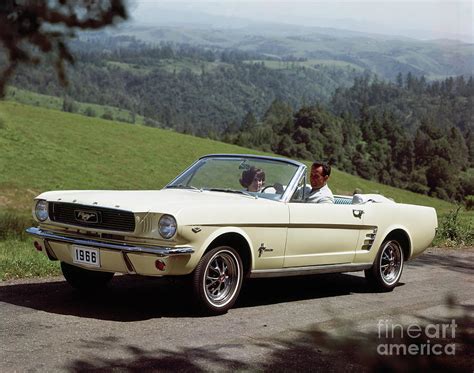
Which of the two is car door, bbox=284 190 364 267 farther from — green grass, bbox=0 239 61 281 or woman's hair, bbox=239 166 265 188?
green grass, bbox=0 239 61 281

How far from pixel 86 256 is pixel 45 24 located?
2.30 meters

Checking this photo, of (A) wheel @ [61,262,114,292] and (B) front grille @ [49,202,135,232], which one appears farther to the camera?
(A) wheel @ [61,262,114,292]

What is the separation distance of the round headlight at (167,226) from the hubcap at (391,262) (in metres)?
3.29

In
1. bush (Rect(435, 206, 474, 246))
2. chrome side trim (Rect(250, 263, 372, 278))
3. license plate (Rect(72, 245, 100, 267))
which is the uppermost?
license plate (Rect(72, 245, 100, 267))

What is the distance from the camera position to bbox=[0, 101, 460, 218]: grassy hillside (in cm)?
4884

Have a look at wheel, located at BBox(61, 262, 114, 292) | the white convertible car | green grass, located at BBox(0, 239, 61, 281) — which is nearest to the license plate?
the white convertible car

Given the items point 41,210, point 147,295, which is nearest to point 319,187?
point 147,295

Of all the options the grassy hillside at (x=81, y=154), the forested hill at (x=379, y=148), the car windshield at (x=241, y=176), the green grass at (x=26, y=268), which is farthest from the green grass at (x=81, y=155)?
the forested hill at (x=379, y=148)

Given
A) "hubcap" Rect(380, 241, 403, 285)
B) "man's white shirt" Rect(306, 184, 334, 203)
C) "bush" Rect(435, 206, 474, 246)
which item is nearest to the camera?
"man's white shirt" Rect(306, 184, 334, 203)

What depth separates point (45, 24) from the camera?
483 centimetres

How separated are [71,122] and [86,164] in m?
12.9

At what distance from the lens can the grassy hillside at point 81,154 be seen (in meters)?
48.8

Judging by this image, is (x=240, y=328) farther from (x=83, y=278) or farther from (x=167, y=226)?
(x=83, y=278)

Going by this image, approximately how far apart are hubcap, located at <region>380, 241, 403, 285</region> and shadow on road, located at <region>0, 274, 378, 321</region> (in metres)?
0.28
